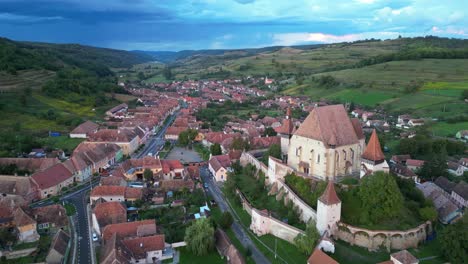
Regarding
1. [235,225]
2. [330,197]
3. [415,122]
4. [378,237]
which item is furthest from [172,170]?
[415,122]

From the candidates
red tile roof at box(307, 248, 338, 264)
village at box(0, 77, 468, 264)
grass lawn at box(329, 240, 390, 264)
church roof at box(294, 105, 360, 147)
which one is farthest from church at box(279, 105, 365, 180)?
red tile roof at box(307, 248, 338, 264)

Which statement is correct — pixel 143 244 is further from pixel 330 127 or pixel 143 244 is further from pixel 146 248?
pixel 330 127

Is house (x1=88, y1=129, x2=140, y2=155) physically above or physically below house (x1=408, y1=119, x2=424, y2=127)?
above

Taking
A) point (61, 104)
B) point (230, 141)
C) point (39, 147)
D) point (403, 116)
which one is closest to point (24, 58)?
point (61, 104)

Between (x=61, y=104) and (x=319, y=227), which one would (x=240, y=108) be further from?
(x=319, y=227)

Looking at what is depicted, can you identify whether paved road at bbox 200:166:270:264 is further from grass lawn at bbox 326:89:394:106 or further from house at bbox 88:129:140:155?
grass lawn at bbox 326:89:394:106

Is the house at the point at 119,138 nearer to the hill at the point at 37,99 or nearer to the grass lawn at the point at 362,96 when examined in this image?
the hill at the point at 37,99

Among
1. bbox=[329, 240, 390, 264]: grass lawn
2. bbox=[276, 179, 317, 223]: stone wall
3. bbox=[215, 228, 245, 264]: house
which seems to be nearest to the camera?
bbox=[215, 228, 245, 264]: house

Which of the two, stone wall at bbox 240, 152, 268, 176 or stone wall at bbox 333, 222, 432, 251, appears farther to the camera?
stone wall at bbox 240, 152, 268, 176
